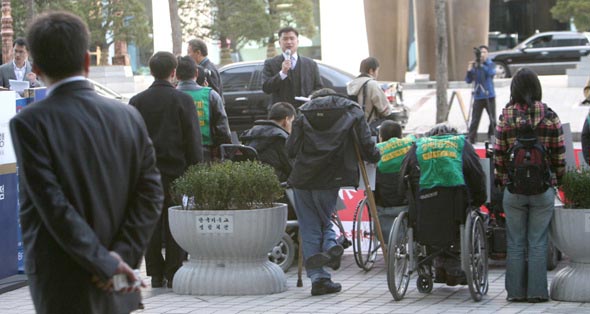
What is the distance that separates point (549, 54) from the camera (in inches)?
1854

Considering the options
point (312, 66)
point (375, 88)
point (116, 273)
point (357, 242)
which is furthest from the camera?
point (375, 88)

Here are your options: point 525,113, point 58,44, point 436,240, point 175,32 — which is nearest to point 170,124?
point 436,240

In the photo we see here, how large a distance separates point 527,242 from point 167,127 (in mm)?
2871

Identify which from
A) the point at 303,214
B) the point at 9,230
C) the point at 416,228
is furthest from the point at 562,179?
the point at 9,230

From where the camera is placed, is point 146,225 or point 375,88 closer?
point 146,225

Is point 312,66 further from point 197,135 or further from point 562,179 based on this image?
point 562,179

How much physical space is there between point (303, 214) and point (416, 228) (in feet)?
3.04

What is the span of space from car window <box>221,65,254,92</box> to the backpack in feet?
48.3

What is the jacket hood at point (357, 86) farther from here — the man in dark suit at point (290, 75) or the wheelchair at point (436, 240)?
the wheelchair at point (436, 240)

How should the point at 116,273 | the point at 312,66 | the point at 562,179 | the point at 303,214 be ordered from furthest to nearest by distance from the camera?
the point at 312,66 → the point at 303,214 → the point at 562,179 → the point at 116,273

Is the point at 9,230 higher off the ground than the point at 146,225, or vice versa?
the point at 146,225

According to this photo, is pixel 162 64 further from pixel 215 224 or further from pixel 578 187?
pixel 578 187

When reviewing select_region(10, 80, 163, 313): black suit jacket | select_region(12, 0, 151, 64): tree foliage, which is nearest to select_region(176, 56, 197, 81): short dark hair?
select_region(10, 80, 163, 313): black suit jacket

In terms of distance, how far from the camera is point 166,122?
29.6 feet
